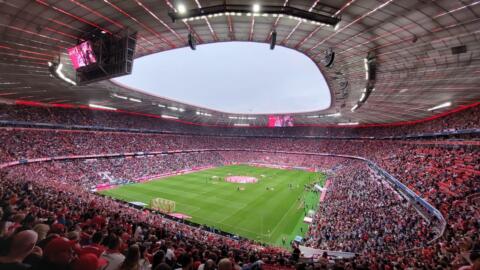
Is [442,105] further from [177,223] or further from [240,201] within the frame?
[177,223]

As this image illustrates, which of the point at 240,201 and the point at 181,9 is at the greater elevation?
the point at 181,9

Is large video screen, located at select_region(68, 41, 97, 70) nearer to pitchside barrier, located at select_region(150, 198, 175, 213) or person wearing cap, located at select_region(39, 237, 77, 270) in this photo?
person wearing cap, located at select_region(39, 237, 77, 270)

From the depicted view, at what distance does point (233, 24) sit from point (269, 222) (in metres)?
18.6

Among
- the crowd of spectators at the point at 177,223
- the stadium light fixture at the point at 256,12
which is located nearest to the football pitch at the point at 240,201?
the crowd of spectators at the point at 177,223

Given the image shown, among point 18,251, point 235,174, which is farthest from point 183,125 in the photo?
point 18,251

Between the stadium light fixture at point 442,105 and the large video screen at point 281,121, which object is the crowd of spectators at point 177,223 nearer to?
the stadium light fixture at point 442,105

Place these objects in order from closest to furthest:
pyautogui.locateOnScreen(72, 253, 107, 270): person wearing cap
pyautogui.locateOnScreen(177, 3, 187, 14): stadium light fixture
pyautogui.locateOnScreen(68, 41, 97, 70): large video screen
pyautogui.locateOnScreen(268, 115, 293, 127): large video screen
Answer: pyautogui.locateOnScreen(72, 253, 107, 270): person wearing cap < pyautogui.locateOnScreen(177, 3, 187, 14): stadium light fixture < pyautogui.locateOnScreen(68, 41, 97, 70): large video screen < pyautogui.locateOnScreen(268, 115, 293, 127): large video screen

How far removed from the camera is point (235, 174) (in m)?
48.6

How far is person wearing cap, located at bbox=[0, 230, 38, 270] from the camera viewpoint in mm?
2662

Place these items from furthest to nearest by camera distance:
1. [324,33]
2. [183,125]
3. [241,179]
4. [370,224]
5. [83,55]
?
1. [183,125]
2. [241,179]
3. [370,224]
4. [324,33]
5. [83,55]

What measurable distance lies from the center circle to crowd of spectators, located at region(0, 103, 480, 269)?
11.9 m

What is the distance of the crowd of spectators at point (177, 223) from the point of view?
5.18 metres

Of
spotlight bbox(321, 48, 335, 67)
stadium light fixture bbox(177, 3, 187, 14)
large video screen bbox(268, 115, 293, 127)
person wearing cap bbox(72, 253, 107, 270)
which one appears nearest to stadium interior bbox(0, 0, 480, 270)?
person wearing cap bbox(72, 253, 107, 270)

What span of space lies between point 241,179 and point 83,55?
3412cm
